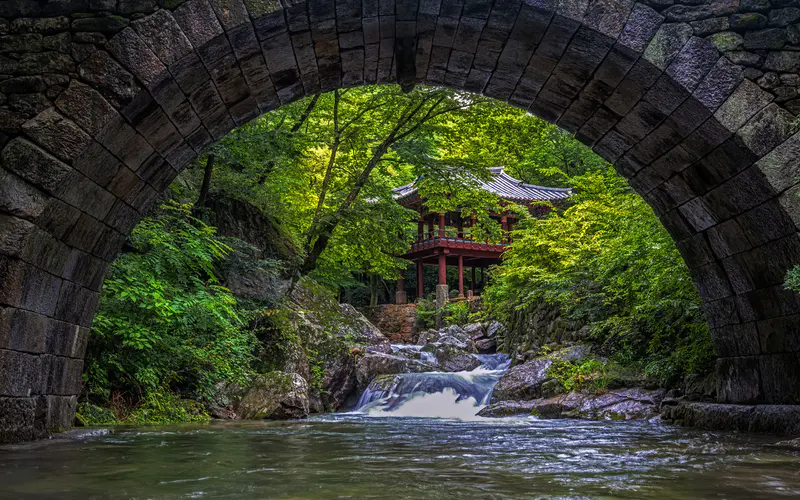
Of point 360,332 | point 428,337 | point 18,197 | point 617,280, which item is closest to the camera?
point 18,197

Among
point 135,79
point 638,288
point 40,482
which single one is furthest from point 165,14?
point 638,288

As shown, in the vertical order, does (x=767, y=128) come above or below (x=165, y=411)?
above

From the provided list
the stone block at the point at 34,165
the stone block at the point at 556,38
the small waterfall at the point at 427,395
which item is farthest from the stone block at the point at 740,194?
the small waterfall at the point at 427,395

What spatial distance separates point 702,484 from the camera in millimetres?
3066

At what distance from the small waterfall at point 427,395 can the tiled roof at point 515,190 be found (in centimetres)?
1235

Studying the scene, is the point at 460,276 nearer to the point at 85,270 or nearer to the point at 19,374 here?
the point at 85,270

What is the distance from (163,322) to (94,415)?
4.37ft

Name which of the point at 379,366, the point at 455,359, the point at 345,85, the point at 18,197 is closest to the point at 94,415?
the point at 18,197

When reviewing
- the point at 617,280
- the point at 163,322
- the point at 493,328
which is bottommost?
the point at 163,322

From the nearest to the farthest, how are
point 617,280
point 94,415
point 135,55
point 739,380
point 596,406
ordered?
point 135,55
point 739,380
point 94,415
point 596,406
point 617,280

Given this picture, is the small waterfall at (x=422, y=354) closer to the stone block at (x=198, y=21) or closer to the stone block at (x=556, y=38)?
the stone block at (x=556, y=38)

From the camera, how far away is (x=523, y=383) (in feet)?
42.1

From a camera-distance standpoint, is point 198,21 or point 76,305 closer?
point 198,21

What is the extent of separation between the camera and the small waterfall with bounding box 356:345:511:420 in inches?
556
